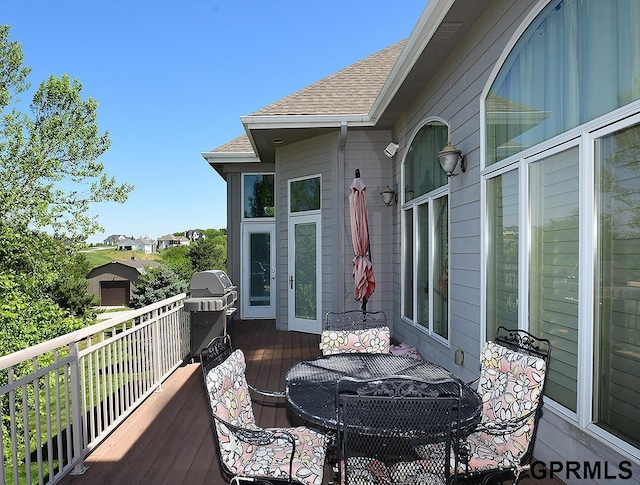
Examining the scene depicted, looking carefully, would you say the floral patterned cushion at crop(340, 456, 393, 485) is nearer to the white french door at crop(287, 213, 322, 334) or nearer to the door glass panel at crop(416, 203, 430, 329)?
the door glass panel at crop(416, 203, 430, 329)

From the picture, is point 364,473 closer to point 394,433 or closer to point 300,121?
point 394,433

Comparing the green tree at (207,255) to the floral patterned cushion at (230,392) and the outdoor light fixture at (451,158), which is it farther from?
the floral patterned cushion at (230,392)

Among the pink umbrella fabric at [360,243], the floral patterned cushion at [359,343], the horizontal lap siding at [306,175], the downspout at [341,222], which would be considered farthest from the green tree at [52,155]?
the floral patterned cushion at [359,343]

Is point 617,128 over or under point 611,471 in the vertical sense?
over

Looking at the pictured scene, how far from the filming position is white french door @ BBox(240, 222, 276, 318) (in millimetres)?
8688

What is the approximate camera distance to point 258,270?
8766 mm

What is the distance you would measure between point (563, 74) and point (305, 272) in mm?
5079

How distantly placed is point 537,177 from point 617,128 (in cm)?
74

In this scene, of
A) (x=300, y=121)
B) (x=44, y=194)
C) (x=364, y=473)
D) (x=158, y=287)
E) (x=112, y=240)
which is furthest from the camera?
(x=112, y=240)

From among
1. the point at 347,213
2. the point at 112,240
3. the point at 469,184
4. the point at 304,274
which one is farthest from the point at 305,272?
the point at 112,240

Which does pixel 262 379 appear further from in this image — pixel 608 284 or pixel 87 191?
pixel 87 191

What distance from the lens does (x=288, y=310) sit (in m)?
7.27

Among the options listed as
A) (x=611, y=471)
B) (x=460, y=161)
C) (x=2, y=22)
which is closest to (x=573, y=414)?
(x=611, y=471)

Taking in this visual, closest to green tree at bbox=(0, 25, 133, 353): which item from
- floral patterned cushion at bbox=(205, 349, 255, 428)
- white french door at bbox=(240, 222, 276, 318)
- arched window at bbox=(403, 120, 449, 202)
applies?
white french door at bbox=(240, 222, 276, 318)
